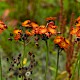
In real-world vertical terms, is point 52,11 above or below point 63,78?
above

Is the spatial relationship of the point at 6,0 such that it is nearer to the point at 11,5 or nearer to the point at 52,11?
the point at 11,5

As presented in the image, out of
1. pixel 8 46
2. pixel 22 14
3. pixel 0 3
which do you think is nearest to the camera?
pixel 8 46

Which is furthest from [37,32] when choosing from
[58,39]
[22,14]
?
[22,14]

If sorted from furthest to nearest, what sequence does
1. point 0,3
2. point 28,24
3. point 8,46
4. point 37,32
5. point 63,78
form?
point 0,3, point 8,46, point 63,78, point 28,24, point 37,32

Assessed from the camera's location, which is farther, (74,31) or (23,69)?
(23,69)

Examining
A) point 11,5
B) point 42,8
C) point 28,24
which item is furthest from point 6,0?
point 28,24

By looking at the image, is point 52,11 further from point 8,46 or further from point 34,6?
point 8,46

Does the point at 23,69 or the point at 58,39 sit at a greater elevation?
the point at 58,39

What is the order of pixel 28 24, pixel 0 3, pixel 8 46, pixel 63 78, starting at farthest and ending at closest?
pixel 0 3 → pixel 8 46 → pixel 63 78 → pixel 28 24

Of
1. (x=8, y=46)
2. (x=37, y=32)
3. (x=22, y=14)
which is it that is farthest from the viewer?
(x=22, y=14)

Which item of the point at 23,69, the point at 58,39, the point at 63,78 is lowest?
the point at 63,78
